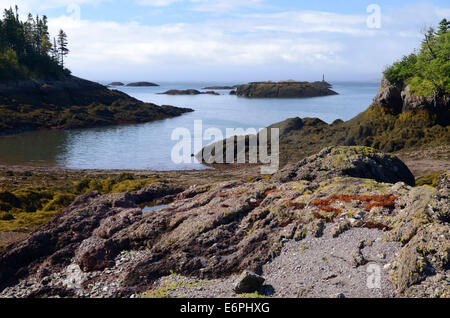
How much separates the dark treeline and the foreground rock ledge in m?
98.3

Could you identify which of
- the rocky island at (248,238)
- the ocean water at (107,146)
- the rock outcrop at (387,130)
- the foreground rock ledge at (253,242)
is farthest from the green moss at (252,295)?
the ocean water at (107,146)

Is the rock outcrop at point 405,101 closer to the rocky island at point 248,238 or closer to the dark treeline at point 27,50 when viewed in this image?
the rocky island at point 248,238

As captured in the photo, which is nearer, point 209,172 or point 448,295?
point 448,295

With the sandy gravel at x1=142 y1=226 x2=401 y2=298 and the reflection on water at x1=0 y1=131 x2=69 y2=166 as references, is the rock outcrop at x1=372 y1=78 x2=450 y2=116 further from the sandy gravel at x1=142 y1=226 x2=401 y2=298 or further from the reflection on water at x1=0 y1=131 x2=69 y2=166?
the reflection on water at x1=0 y1=131 x2=69 y2=166

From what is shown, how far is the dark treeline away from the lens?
104 meters

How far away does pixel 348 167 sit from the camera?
22.3m

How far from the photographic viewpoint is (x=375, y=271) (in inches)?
470

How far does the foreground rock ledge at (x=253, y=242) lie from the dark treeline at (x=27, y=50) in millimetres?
98341

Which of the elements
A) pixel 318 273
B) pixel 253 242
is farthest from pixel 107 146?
pixel 318 273

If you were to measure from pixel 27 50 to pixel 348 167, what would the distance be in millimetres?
126782

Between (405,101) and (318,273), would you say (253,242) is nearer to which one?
(318,273)

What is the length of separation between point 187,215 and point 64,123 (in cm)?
8376

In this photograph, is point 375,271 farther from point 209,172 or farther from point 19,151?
point 19,151
